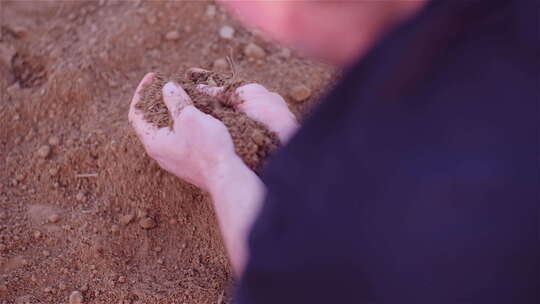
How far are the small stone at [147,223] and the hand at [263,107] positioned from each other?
36 centimetres

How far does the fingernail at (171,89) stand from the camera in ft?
4.84

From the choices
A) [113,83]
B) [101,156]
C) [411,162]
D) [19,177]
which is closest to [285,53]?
[113,83]

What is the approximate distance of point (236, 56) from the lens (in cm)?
196

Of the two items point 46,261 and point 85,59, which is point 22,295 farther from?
point 85,59

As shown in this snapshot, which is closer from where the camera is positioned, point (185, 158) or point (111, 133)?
point (185, 158)

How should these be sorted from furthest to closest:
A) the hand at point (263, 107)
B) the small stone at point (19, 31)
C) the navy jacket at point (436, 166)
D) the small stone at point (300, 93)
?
the small stone at point (19, 31)
the small stone at point (300, 93)
the hand at point (263, 107)
the navy jacket at point (436, 166)

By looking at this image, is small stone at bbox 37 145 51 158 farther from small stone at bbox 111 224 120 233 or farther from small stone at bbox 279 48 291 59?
small stone at bbox 279 48 291 59

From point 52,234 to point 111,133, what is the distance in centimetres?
32

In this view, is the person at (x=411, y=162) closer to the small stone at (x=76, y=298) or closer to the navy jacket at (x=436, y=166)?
the navy jacket at (x=436, y=166)

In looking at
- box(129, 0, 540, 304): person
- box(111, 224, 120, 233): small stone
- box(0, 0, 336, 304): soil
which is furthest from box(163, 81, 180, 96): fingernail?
box(129, 0, 540, 304): person

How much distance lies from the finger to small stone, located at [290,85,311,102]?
0.42 m

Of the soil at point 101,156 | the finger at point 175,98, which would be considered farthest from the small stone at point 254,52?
the finger at point 175,98

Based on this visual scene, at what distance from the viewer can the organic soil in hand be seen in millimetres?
1291

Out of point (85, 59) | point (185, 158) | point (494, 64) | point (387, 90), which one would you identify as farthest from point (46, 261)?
point (494, 64)
